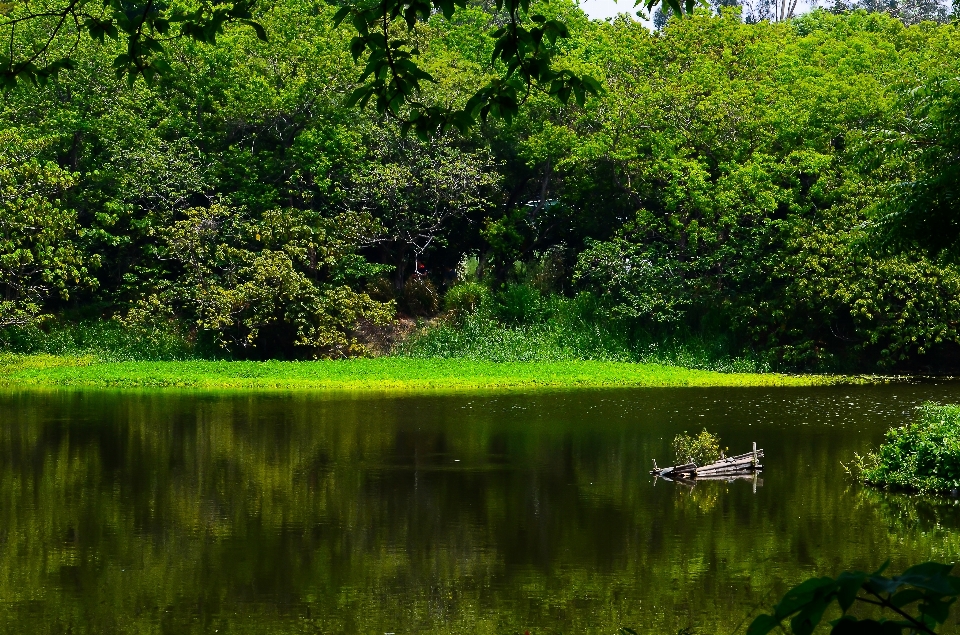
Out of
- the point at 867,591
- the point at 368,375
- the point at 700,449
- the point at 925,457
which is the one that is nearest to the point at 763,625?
the point at 867,591

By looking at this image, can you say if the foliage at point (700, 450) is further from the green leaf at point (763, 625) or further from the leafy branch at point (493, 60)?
the green leaf at point (763, 625)

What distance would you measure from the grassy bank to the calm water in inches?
219

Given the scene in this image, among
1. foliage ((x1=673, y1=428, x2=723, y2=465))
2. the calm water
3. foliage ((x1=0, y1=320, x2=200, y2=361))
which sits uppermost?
foliage ((x1=0, y1=320, x2=200, y2=361))

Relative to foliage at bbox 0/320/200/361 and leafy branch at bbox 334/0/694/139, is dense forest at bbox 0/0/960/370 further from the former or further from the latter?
leafy branch at bbox 334/0/694/139

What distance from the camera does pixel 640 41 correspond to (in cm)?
3894

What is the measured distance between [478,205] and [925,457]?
948 inches

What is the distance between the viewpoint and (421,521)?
1462 cm

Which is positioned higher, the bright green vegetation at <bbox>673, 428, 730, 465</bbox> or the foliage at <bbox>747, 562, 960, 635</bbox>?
the foliage at <bbox>747, 562, 960, 635</bbox>

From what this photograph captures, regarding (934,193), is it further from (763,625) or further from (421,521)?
(763,625)

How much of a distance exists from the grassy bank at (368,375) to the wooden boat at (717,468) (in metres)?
12.8

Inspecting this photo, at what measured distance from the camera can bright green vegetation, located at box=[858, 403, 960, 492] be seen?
15.8 m

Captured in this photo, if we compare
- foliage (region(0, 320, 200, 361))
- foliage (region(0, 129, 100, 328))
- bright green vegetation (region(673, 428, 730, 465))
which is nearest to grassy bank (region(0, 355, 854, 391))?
foliage (region(0, 320, 200, 361))

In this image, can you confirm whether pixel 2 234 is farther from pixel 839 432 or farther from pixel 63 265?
pixel 839 432

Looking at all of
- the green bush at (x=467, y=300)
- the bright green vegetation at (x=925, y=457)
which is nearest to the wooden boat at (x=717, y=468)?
the bright green vegetation at (x=925, y=457)
